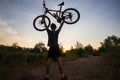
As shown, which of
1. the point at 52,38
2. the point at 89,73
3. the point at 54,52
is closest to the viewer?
the point at 54,52

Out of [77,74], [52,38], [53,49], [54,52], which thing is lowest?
[77,74]

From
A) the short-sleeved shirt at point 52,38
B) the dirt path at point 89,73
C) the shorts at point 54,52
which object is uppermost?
the short-sleeved shirt at point 52,38

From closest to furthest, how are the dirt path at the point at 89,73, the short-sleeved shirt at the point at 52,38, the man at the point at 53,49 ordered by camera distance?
the man at the point at 53,49 → the short-sleeved shirt at the point at 52,38 → the dirt path at the point at 89,73

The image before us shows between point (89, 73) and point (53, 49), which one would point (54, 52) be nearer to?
point (53, 49)

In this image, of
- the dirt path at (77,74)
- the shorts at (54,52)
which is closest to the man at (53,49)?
the shorts at (54,52)

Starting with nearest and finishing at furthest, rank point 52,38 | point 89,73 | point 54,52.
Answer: point 54,52
point 52,38
point 89,73

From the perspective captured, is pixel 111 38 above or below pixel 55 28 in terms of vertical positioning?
above

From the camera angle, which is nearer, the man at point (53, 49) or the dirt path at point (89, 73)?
the man at point (53, 49)

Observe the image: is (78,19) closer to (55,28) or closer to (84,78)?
(55,28)

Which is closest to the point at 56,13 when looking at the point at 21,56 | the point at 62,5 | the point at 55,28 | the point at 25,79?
the point at 62,5

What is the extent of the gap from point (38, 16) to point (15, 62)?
619cm

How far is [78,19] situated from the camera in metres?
7.80

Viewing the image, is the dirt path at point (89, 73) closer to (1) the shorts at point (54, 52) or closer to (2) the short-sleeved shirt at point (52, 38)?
(1) the shorts at point (54, 52)

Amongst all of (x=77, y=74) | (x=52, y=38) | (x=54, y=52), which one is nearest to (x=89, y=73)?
(x=77, y=74)
